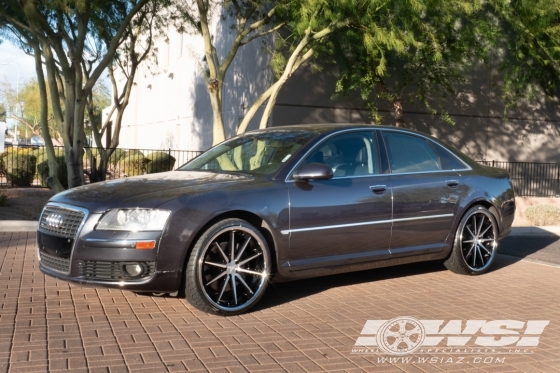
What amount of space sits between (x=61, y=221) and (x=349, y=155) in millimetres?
2812

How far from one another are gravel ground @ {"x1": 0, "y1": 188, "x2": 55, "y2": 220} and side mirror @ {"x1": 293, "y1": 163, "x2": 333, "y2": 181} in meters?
8.87

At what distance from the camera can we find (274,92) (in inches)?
658

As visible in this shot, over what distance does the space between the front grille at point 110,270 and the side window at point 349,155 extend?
1853mm

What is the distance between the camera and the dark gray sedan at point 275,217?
20.0 feet

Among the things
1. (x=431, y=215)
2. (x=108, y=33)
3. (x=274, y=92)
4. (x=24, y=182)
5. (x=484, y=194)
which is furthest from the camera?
(x=24, y=182)

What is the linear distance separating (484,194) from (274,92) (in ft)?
29.0

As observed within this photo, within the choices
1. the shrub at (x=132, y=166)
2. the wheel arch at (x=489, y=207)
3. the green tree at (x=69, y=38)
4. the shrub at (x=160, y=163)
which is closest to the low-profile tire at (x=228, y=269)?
the wheel arch at (x=489, y=207)

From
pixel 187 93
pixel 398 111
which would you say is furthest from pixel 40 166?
pixel 398 111

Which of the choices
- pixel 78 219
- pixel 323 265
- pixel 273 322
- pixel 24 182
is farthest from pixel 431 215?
pixel 24 182

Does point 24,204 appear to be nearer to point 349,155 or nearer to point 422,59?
point 422,59

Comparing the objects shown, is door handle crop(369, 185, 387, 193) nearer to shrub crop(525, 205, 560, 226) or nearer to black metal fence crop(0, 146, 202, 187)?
shrub crop(525, 205, 560, 226)

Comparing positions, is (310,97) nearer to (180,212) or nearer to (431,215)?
(431,215)

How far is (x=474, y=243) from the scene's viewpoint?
27.7 feet

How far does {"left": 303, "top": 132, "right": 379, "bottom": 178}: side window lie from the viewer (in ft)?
23.9
